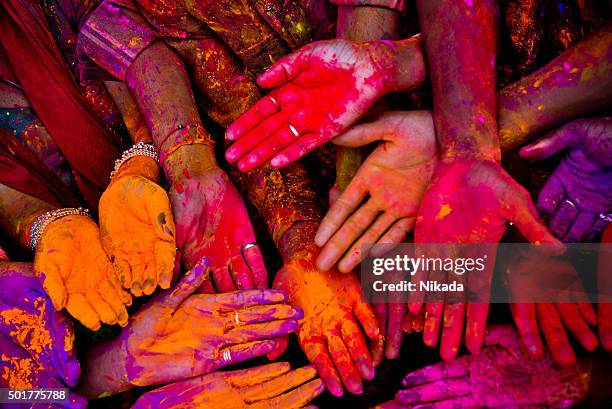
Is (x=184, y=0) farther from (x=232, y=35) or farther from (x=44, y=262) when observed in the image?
(x=44, y=262)

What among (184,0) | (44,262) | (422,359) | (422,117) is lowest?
(422,359)

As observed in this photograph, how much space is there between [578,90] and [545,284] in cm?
47

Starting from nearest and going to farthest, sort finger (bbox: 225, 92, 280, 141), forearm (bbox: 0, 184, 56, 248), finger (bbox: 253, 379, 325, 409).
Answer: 1. finger (bbox: 253, 379, 325, 409)
2. finger (bbox: 225, 92, 280, 141)
3. forearm (bbox: 0, 184, 56, 248)

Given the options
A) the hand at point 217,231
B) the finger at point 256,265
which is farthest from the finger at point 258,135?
the finger at point 256,265

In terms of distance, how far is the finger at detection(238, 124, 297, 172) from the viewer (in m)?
1.22

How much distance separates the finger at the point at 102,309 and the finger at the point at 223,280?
0.91 feet

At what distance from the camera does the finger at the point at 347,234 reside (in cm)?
122

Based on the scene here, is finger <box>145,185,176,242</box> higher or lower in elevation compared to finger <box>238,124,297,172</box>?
lower

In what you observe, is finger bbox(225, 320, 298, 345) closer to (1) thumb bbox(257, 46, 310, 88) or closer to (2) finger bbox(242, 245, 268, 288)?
(2) finger bbox(242, 245, 268, 288)

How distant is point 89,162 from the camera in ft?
5.08

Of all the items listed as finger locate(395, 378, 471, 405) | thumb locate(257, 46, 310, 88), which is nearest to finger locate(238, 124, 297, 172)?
thumb locate(257, 46, 310, 88)

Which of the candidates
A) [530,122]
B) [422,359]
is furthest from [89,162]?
[530,122]

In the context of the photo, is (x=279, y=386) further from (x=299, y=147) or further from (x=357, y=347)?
(x=299, y=147)

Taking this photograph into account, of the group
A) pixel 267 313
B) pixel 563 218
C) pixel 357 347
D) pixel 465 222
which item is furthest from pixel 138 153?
pixel 563 218
